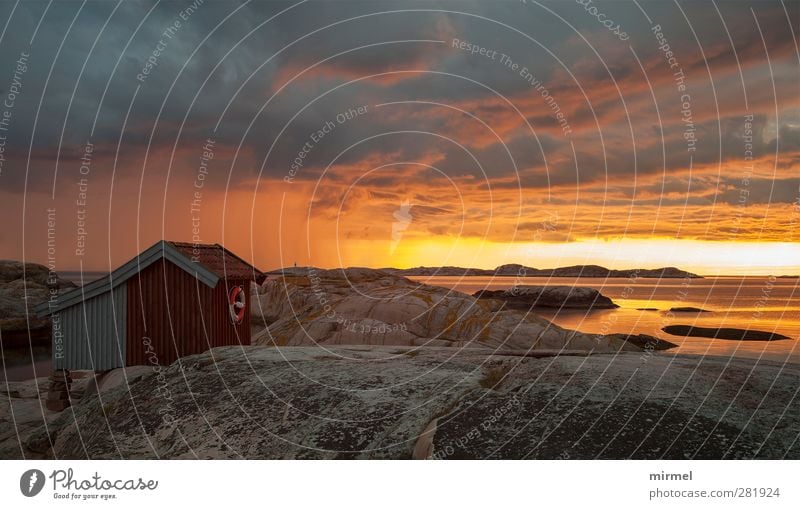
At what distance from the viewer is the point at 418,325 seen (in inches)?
1168

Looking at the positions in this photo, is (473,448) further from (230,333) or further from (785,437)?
(230,333)

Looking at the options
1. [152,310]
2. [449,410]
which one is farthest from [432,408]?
[152,310]

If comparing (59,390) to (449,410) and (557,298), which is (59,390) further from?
(557,298)

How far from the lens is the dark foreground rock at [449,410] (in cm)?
941

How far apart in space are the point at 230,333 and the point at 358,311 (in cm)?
1212

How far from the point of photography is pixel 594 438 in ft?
30.6

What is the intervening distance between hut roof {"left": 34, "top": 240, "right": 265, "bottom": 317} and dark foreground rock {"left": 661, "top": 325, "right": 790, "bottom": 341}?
4179cm

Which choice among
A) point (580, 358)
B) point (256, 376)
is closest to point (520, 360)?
point (580, 358)

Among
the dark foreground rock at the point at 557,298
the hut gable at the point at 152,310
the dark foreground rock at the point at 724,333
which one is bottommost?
the dark foreground rock at the point at 724,333

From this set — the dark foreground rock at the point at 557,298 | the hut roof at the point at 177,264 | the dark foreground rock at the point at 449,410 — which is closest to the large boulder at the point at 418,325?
the hut roof at the point at 177,264

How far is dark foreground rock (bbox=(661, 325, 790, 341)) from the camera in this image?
147 ft

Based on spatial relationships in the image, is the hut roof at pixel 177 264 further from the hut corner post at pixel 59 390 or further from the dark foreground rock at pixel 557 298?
the dark foreground rock at pixel 557 298

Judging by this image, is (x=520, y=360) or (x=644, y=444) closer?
(x=644, y=444)

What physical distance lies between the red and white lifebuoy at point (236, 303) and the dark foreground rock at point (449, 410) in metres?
4.96
